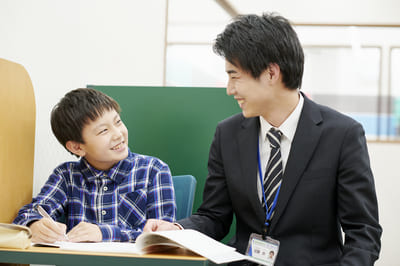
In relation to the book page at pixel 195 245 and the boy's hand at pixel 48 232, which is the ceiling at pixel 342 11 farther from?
the book page at pixel 195 245

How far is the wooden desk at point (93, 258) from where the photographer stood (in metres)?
1.06

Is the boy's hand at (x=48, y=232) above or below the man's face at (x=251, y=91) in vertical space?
below

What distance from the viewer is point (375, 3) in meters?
4.39

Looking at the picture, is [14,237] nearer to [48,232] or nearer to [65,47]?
[48,232]

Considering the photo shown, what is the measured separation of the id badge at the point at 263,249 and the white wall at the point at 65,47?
1.08 metres

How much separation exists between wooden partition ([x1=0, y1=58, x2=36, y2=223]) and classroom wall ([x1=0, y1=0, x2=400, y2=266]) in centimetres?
36

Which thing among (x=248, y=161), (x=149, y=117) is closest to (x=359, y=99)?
(x=149, y=117)

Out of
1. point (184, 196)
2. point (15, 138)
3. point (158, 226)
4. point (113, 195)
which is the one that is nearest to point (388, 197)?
point (184, 196)

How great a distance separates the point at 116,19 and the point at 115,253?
77.2 inches

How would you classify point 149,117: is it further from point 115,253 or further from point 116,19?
point 115,253

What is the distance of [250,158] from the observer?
5.22 ft

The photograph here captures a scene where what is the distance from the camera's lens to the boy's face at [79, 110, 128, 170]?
170cm

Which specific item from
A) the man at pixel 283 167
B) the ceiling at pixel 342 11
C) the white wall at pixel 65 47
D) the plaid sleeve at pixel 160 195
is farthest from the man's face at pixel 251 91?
the ceiling at pixel 342 11

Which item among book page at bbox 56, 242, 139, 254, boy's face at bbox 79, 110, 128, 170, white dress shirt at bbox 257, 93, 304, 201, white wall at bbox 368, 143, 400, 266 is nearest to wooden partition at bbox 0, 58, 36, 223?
boy's face at bbox 79, 110, 128, 170
